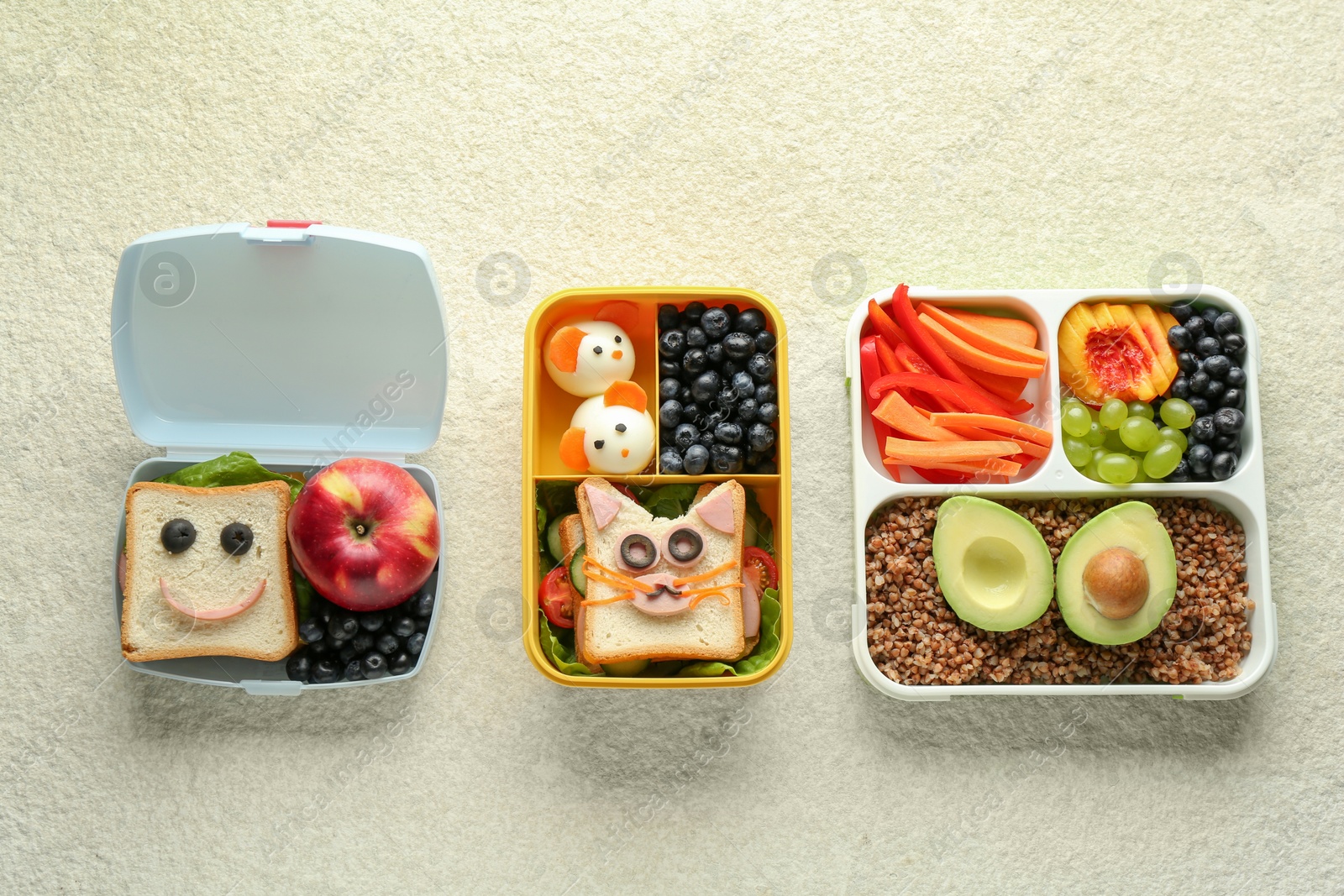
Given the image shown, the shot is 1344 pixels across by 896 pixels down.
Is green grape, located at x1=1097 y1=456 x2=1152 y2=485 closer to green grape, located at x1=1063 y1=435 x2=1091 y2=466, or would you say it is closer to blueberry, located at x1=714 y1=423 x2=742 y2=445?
green grape, located at x1=1063 y1=435 x2=1091 y2=466

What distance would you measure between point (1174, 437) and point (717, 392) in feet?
2.32

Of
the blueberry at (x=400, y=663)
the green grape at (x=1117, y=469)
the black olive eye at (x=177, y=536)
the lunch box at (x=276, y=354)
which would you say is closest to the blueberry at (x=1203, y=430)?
the green grape at (x=1117, y=469)

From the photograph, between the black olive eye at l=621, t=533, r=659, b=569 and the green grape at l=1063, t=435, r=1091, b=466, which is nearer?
the black olive eye at l=621, t=533, r=659, b=569

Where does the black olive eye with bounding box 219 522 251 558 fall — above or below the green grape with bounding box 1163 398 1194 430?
below

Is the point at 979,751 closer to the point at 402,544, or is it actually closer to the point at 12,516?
the point at 402,544

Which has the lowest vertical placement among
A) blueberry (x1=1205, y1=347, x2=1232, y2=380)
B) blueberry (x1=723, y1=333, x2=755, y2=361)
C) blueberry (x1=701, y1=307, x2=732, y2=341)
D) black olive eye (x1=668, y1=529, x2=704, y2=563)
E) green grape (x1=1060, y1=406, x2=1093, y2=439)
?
black olive eye (x1=668, y1=529, x2=704, y2=563)

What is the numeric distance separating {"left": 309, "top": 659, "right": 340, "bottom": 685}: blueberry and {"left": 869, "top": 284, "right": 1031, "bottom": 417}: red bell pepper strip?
1.01 metres

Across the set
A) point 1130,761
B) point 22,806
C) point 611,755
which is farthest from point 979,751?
point 22,806

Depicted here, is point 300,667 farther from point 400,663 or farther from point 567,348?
point 567,348

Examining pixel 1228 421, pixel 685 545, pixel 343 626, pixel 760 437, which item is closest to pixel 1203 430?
pixel 1228 421

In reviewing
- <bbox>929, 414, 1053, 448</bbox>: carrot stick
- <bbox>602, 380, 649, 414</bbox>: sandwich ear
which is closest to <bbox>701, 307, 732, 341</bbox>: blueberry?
<bbox>602, 380, 649, 414</bbox>: sandwich ear

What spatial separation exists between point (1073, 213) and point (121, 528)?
163 cm

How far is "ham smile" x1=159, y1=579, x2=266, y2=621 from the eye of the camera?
126cm

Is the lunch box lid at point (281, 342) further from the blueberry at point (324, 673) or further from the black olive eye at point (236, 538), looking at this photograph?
the blueberry at point (324, 673)
